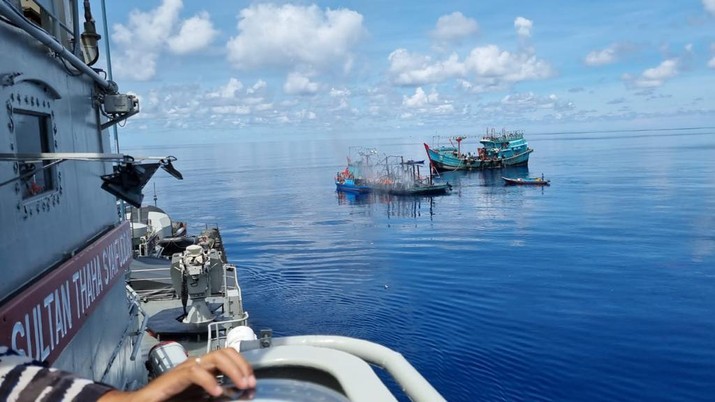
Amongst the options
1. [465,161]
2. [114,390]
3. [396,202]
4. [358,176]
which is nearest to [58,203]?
[114,390]

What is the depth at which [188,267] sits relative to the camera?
48.7ft

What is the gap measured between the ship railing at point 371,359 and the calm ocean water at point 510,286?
15.6 metres

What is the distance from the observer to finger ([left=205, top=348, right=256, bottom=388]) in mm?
1809

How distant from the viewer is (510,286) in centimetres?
2981

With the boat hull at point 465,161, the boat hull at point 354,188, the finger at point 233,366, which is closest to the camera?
the finger at point 233,366

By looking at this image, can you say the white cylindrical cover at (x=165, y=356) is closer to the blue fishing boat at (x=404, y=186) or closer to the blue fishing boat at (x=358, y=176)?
the blue fishing boat at (x=404, y=186)

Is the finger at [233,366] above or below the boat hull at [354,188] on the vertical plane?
above

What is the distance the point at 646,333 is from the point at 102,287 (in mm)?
22656

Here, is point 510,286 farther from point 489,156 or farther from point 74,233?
point 489,156

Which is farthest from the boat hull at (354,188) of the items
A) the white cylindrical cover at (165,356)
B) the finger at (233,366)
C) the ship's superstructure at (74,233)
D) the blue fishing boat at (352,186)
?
the finger at (233,366)

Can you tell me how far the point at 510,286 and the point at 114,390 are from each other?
29823 mm

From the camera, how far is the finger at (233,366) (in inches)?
71.2

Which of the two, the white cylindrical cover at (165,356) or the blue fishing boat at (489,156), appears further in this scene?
the blue fishing boat at (489,156)

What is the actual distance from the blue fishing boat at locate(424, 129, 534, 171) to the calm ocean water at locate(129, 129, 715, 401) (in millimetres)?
43671
